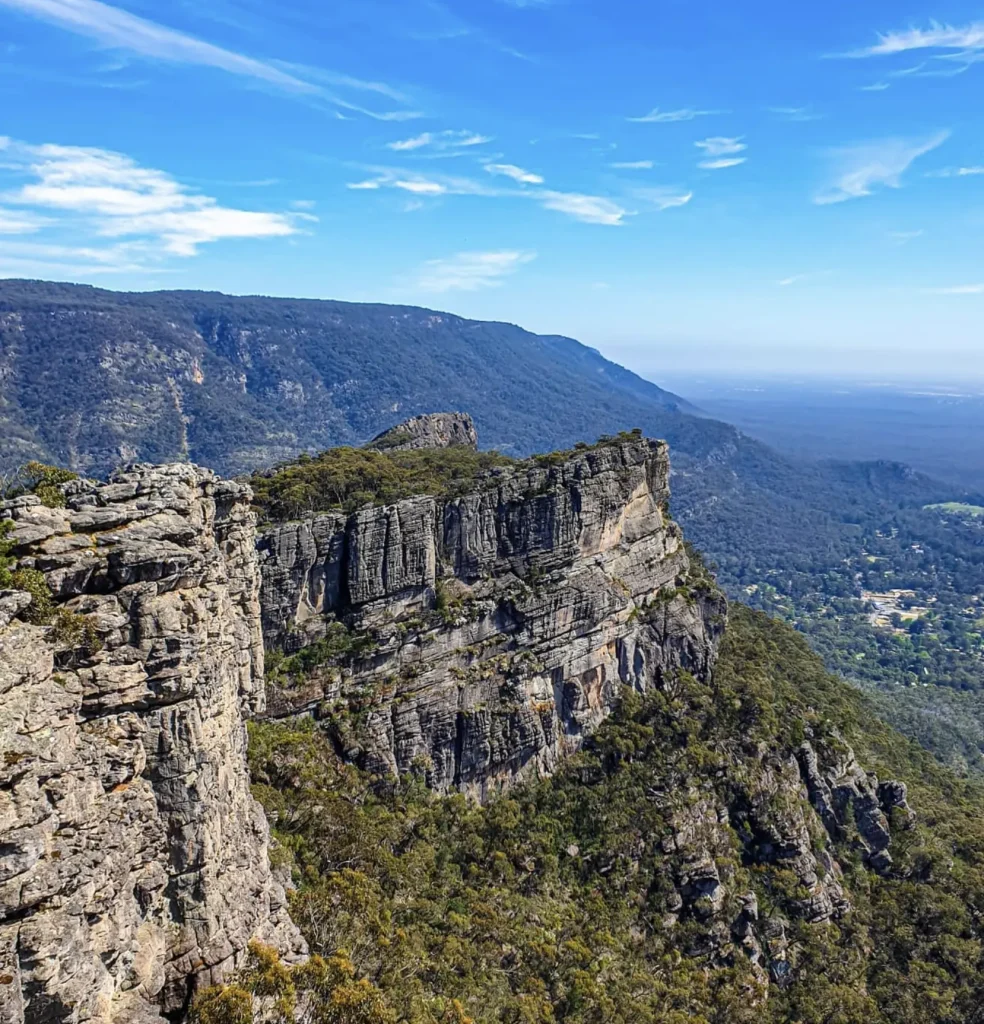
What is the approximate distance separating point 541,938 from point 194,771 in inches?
956

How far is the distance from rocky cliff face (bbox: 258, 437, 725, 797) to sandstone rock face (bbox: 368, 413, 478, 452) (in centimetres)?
2800

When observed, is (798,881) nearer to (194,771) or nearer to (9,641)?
(194,771)

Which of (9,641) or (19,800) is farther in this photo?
(9,641)

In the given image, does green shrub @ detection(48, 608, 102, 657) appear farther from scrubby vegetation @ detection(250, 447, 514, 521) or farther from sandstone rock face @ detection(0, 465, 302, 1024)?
scrubby vegetation @ detection(250, 447, 514, 521)

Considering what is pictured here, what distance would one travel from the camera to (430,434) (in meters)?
88.1

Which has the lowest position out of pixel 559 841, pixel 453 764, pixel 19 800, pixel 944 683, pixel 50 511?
pixel 944 683

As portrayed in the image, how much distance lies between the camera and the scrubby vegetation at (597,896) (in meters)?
31.6

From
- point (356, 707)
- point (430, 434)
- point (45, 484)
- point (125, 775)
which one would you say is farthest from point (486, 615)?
point (430, 434)

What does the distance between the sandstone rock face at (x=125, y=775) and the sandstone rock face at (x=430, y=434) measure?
56619 millimetres

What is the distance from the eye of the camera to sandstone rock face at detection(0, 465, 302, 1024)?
1656cm

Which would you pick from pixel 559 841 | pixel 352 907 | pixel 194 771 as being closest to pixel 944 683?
pixel 559 841

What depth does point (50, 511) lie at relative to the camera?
21594 millimetres

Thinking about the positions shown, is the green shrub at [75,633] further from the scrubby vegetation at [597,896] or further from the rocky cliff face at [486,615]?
the rocky cliff face at [486,615]

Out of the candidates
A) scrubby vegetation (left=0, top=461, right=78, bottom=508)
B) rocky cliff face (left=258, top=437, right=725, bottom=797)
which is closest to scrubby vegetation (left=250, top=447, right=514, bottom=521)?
rocky cliff face (left=258, top=437, right=725, bottom=797)
